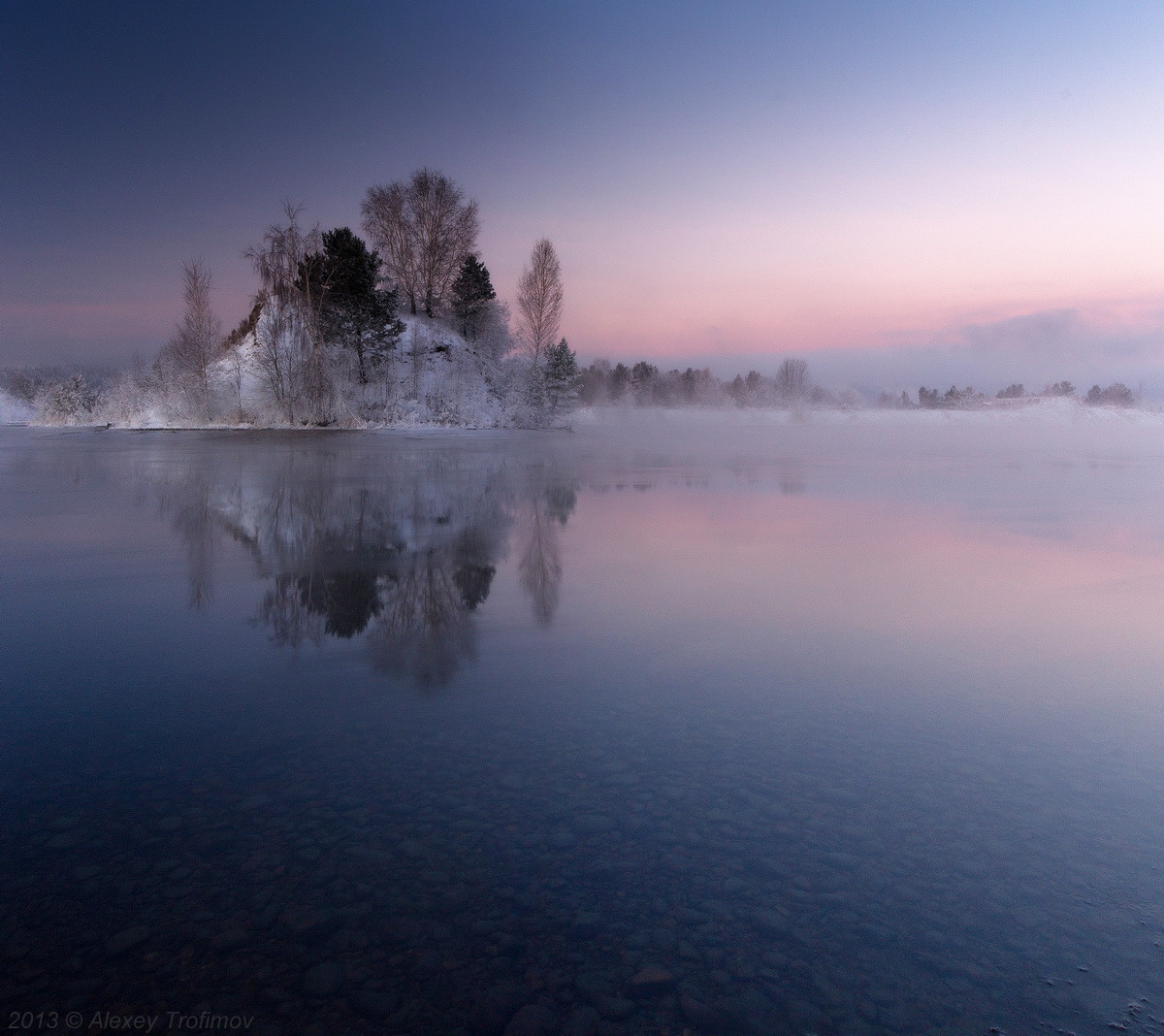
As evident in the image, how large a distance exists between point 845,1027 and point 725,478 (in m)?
21.4

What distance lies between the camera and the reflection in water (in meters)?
7.03

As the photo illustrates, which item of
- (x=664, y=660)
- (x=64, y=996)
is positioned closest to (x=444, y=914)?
(x=64, y=996)

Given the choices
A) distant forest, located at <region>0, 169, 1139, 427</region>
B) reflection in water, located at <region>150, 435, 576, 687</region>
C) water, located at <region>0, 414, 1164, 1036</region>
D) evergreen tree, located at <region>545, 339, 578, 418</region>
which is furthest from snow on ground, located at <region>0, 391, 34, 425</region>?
water, located at <region>0, 414, 1164, 1036</region>

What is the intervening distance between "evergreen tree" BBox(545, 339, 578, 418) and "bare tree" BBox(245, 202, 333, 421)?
63.5ft

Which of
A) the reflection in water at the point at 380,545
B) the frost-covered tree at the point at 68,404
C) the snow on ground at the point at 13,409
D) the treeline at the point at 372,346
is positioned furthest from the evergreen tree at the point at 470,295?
the snow on ground at the point at 13,409

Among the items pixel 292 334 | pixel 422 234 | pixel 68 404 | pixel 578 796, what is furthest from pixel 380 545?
pixel 68 404

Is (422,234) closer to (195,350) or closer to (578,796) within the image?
(195,350)

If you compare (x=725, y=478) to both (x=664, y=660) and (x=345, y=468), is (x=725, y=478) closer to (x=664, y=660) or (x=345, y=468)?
(x=345, y=468)

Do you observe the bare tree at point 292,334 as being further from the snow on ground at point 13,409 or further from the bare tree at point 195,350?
the snow on ground at point 13,409

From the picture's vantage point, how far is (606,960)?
9.26 ft

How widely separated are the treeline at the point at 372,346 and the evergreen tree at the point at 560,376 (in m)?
0.10

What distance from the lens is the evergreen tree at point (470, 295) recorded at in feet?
219

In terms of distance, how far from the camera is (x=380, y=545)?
11.2m

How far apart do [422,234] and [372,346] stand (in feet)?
59.6
